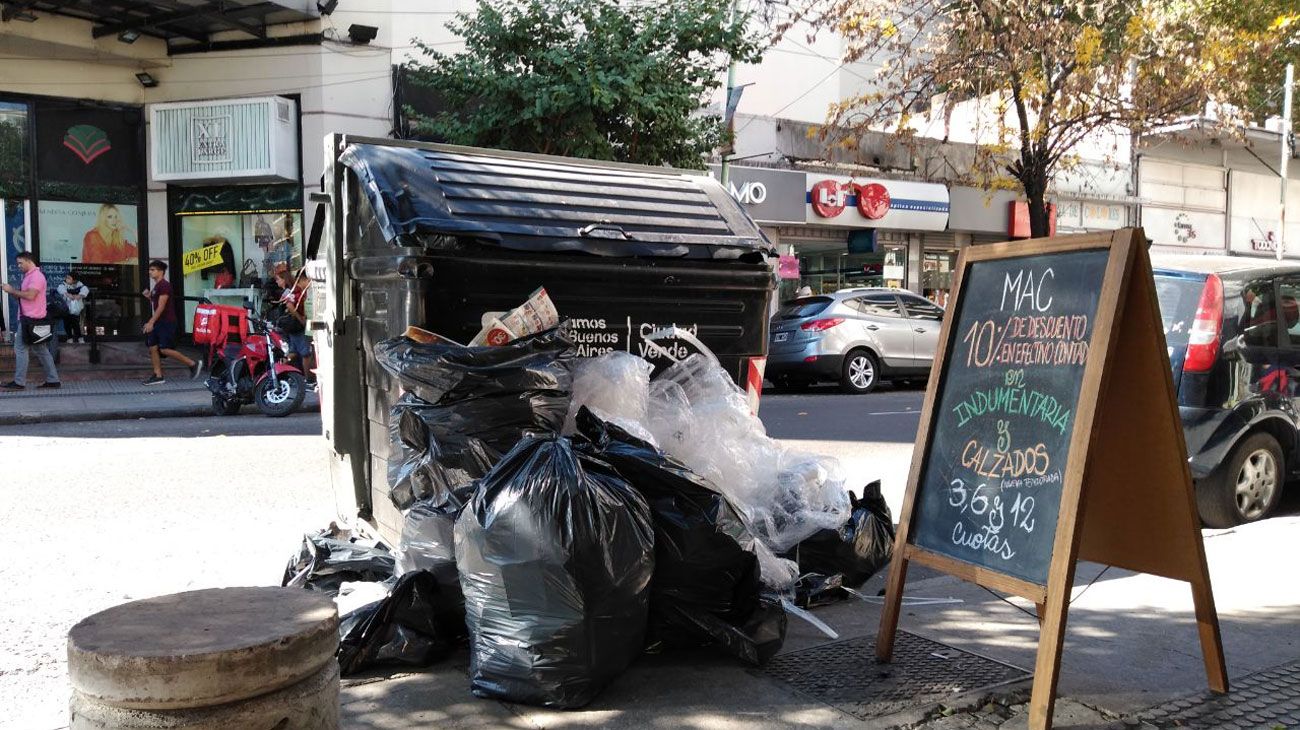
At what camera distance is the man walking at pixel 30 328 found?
12900 mm

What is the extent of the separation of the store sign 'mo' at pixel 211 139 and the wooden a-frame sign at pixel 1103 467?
14.7 metres

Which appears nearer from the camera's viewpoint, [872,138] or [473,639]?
[473,639]

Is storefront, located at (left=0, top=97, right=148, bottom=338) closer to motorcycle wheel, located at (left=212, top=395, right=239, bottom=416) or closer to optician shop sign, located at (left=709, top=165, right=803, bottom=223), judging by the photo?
motorcycle wheel, located at (left=212, top=395, right=239, bottom=416)

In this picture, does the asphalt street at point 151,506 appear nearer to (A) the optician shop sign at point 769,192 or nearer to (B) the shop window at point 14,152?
(B) the shop window at point 14,152

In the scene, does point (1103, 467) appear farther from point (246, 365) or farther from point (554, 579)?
point (246, 365)

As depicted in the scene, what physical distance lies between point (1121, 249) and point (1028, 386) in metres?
0.54

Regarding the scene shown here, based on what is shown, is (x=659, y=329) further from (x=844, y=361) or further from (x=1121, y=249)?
(x=844, y=361)

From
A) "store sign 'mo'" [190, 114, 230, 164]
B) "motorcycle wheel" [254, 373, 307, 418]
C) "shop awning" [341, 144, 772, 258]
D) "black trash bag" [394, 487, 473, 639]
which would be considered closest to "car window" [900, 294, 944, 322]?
"motorcycle wheel" [254, 373, 307, 418]

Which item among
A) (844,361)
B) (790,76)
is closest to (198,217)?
(844,361)

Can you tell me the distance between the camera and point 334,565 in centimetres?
467

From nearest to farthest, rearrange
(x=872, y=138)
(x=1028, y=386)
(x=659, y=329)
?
1. (x=1028, y=386)
2. (x=659, y=329)
3. (x=872, y=138)

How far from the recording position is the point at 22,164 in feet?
50.3

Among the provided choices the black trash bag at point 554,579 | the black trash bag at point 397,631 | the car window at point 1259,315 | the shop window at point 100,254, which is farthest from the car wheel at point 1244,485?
the shop window at point 100,254

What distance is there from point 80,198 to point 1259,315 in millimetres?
15907
